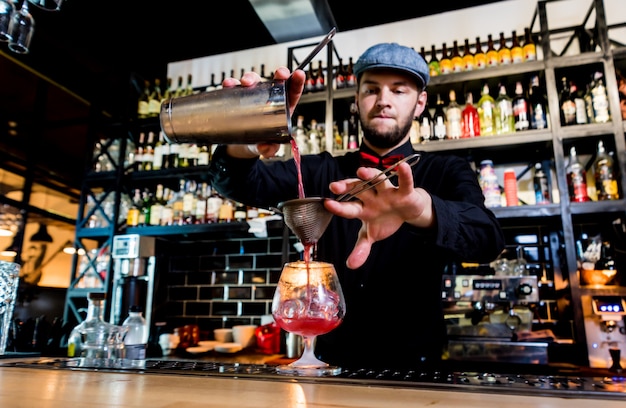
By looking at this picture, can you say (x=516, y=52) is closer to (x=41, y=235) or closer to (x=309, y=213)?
(x=309, y=213)

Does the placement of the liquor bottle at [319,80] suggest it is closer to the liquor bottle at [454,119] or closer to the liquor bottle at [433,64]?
the liquor bottle at [433,64]

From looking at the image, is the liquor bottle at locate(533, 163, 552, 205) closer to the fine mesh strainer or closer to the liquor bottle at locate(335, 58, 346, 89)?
the liquor bottle at locate(335, 58, 346, 89)

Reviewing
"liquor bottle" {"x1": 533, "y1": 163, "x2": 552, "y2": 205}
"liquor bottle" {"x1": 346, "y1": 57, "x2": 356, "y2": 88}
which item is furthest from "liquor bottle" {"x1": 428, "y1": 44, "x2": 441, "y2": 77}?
"liquor bottle" {"x1": 533, "y1": 163, "x2": 552, "y2": 205}

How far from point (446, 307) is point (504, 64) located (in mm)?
1514

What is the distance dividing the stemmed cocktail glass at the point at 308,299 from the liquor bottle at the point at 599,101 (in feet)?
7.80

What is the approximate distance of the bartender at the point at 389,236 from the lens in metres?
1.44

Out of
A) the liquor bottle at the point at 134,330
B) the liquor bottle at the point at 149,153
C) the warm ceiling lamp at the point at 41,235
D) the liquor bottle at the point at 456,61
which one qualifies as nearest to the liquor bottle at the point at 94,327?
the liquor bottle at the point at 134,330

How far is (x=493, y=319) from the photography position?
8.37 feet

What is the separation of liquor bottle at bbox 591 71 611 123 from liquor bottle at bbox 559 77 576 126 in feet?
0.34

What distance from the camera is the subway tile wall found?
3.42 m

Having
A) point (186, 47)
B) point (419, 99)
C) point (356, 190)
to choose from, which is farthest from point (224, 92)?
point (186, 47)

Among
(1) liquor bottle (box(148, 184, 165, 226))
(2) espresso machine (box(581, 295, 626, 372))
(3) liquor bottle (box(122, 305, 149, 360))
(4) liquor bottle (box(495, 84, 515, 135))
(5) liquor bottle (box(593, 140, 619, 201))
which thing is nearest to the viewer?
(3) liquor bottle (box(122, 305, 149, 360))

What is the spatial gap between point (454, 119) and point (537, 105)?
493 mm

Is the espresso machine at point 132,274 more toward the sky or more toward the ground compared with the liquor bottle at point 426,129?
more toward the ground
